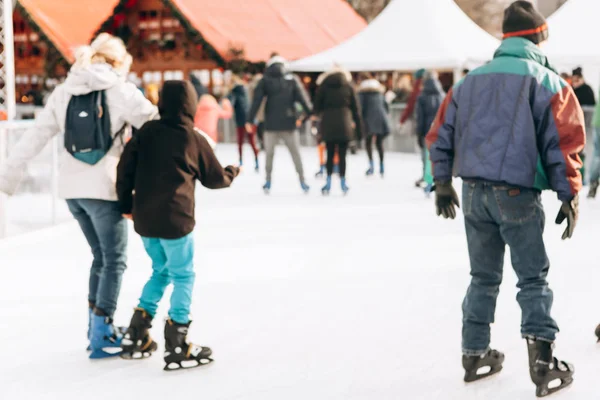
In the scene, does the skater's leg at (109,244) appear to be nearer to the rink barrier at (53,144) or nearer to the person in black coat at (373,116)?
the rink barrier at (53,144)

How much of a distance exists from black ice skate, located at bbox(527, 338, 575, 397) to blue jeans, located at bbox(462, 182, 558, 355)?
1.6 inches

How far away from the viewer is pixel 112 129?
4.93 metres

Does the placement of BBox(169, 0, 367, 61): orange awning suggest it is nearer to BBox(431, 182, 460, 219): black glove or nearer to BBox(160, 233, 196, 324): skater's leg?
BBox(160, 233, 196, 324): skater's leg

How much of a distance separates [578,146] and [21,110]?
685 inches

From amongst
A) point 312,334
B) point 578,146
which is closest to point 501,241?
point 578,146

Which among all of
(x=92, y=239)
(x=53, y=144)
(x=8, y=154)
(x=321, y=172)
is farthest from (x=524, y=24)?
(x=321, y=172)

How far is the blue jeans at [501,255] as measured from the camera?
4.25m

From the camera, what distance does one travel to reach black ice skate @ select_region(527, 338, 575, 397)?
4301 mm

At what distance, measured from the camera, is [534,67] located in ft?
13.8

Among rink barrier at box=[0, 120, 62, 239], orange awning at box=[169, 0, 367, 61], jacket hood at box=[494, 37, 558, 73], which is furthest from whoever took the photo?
orange awning at box=[169, 0, 367, 61]

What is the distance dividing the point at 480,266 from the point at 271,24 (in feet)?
93.2

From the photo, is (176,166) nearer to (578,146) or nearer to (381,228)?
(578,146)

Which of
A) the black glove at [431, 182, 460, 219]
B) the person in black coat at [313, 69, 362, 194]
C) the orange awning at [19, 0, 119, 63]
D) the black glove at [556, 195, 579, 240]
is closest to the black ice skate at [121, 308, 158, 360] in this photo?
the black glove at [431, 182, 460, 219]

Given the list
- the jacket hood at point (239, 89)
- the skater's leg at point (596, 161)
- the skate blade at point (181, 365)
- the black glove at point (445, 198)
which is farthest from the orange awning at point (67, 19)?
the black glove at point (445, 198)
